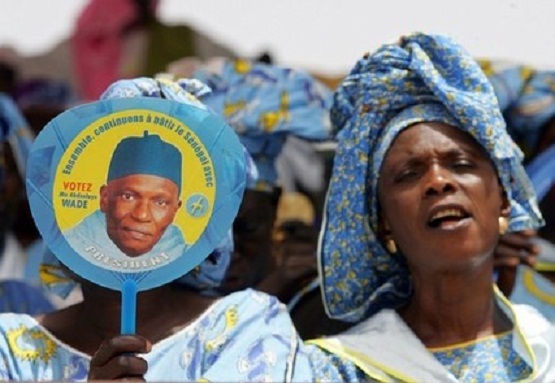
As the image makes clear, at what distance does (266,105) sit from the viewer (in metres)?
4.23

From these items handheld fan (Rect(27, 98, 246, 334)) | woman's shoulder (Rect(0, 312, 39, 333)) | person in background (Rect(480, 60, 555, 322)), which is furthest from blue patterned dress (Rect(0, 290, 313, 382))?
person in background (Rect(480, 60, 555, 322))

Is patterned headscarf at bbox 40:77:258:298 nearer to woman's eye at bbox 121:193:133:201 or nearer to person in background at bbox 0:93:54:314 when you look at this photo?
woman's eye at bbox 121:193:133:201

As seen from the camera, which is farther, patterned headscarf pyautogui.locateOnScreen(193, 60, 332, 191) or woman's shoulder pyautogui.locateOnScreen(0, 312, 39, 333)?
patterned headscarf pyautogui.locateOnScreen(193, 60, 332, 191)

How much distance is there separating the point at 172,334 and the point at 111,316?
15 cm

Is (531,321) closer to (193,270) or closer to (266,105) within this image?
(193,270)

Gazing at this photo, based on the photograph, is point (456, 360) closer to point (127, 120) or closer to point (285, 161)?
point (127, 120)

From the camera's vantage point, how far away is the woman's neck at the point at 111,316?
304 centimetres

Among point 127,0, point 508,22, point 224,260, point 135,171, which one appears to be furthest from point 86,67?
point 135,171

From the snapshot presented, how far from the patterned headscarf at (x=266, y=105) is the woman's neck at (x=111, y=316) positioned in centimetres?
101

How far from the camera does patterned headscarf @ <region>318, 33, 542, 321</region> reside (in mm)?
3246

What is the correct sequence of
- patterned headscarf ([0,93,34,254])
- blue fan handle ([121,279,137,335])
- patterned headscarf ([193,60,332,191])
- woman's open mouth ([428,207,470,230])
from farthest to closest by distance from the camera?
patterned headscarf ([0,93,34,254]) → patterned headscarf ([193,60,332,191]) → woman's open mouth ([428,207,470,230]) → blue fan handle ([121,279,137,335])

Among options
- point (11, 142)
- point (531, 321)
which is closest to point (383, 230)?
point (531, 321)

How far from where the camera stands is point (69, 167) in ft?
9.16

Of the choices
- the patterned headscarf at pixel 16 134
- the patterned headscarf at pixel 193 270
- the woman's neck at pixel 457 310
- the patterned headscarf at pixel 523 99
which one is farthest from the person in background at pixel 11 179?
the woman's neck at pixel 457 310
